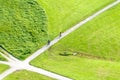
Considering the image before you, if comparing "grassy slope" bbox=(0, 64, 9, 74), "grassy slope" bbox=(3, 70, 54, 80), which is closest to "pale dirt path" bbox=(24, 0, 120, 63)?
"grassy slope" bbox=(0, 64, 9, 74)

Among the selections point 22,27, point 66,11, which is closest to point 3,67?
point 22,27

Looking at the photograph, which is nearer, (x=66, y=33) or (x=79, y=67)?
(x=79, y=67)

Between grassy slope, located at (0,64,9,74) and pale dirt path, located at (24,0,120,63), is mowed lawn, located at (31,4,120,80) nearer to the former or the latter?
pale dirt path, located at (24,0,120,63)

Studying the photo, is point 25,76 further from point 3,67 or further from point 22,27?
point 22,27

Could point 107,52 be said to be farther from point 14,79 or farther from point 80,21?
point 14,79

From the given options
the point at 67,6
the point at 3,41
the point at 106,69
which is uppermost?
the point at 67,6

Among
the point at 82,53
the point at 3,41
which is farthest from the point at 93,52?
the point at 3,41
